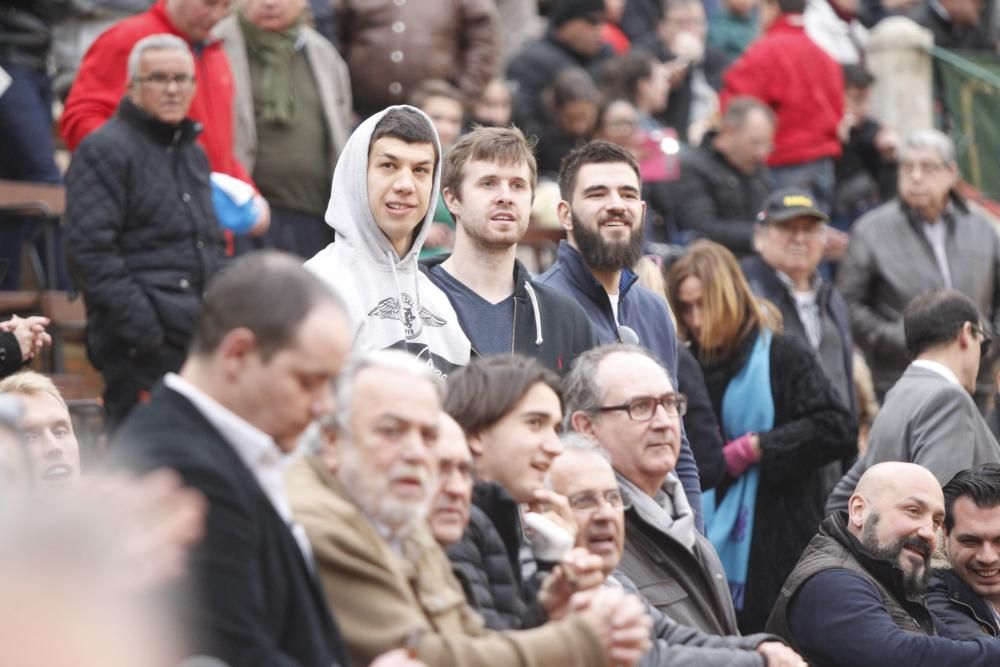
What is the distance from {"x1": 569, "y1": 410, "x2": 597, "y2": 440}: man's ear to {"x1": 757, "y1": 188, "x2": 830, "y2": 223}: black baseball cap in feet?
12.3

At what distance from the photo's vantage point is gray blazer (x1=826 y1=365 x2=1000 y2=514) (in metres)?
7.56

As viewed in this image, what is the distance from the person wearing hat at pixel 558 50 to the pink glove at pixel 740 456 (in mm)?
4810

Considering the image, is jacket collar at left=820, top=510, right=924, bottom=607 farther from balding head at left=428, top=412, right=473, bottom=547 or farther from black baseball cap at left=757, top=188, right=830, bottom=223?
black baseball cap at left=757, top=188, right=830, bottom=223

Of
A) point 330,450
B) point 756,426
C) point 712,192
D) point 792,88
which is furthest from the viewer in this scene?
point 792,88

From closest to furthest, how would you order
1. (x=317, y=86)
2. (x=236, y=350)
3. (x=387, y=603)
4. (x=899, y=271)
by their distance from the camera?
(x=236, y=350) → (x=387, y=603) → (x=317, y=86) → (x=899, y=271)

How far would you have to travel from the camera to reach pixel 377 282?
6.10 metres

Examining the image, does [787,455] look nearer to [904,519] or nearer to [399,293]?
[904,519]

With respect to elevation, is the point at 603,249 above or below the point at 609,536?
above

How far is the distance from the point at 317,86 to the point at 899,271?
11.5 ft

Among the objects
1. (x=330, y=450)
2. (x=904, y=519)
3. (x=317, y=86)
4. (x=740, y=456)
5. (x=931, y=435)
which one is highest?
(x=317, y=86)

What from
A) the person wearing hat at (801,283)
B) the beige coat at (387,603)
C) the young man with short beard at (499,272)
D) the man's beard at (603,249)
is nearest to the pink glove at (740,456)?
the person wearing hat at (801,283)

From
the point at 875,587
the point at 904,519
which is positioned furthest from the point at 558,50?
the point at 875,587

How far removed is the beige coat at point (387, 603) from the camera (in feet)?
13.4

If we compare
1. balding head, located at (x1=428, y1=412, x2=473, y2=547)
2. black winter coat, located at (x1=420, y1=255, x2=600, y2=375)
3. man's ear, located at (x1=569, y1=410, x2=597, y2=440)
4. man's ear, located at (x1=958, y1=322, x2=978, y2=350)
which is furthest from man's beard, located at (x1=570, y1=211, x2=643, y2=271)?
balding head, located at (x1=428, y1=412, x2=473, y2=547)
